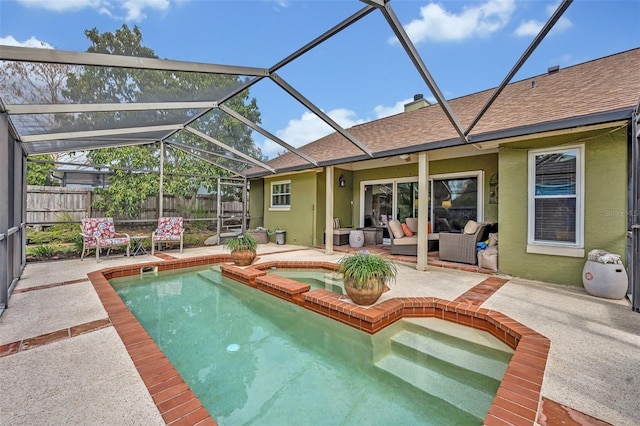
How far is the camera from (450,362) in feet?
9.09

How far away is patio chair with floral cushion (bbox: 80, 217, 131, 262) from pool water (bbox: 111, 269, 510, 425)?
8.99ft

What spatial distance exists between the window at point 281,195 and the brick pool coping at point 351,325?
4.81 m

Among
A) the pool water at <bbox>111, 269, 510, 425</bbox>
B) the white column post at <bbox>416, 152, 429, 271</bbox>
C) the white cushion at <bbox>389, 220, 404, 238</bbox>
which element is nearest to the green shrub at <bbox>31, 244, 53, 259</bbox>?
the pool water at <bbox>111, 269, 510, 425</bbox>

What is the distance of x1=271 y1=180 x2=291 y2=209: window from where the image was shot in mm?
10578

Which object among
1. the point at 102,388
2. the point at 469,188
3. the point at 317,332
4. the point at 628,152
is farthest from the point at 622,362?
the point at 469,188

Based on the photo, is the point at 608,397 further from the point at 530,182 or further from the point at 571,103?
the point at 571,103

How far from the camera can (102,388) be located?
6.67ft

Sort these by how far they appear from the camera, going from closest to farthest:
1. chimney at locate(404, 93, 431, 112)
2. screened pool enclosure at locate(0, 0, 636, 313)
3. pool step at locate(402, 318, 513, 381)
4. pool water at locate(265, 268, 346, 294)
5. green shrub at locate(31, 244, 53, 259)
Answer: pool step at locate(402, 318, 513, 381)
screened pool enclosure at locate(0, 0, 636, 313)
pool water at locate(265, 268, 346, 294)
green shrub at locate(31, 244, 53, 259)
chimney at locate(404, 93, 431, 112)

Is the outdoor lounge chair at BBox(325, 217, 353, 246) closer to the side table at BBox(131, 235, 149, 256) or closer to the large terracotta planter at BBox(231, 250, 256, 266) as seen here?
the large terracotta planter at BBox(231, 250, 256, 266)

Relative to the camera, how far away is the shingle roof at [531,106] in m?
4.60

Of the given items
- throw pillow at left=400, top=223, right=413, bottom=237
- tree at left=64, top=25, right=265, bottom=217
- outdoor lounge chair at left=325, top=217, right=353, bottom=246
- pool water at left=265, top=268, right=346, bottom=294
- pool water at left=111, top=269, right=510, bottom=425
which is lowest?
pool water at left=111, top=269, right=510, bottom=425

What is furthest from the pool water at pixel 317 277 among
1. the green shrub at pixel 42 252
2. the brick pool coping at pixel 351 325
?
the green shrub at pixel 42 252

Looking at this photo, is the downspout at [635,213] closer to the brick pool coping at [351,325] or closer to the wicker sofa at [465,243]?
the brick pool coping at [351,325]

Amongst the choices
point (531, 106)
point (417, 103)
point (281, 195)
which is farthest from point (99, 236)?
point (417, 103)
